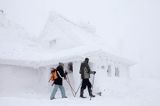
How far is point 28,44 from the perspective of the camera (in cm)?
2322

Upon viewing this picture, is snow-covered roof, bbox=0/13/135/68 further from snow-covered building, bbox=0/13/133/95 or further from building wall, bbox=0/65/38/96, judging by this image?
building wall, bbox=0/65/38/96

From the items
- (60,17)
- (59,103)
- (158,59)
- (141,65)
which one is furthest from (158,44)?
(59,103)

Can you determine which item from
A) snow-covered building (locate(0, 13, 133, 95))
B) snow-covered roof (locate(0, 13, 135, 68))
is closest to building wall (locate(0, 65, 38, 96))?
snow-covered building (locate(0, 13, 133, 95))

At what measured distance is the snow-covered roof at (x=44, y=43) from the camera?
61.7ft

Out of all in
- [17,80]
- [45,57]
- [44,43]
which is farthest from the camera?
[44,43]

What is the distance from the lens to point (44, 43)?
80.2ft

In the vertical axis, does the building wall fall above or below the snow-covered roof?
below

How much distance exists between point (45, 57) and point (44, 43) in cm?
412

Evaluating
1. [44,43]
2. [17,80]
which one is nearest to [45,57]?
[17,80]

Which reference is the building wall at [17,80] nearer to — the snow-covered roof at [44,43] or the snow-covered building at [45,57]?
the snow-covered building at [45,57]

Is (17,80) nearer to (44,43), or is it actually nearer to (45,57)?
(45,57)

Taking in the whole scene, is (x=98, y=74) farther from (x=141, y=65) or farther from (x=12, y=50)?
(x=141, y=65)

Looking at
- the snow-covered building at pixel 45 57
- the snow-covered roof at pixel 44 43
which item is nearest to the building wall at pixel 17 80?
the snow-covered building at pixel 45 57

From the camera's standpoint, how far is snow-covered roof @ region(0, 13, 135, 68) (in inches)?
740
